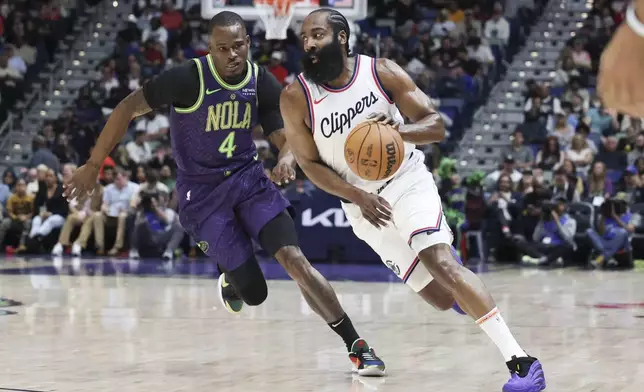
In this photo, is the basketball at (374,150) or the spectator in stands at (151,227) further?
the spectator in stands at (151,227)

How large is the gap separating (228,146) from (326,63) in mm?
901

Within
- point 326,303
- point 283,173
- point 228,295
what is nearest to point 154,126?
point 228,295

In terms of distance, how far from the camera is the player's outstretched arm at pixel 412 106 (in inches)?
219

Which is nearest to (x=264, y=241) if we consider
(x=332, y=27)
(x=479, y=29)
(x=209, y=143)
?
(x=209, y=143)

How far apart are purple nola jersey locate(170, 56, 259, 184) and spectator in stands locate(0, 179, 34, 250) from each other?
10.9 metres

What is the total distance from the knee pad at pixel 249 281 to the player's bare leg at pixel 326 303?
25 centimetres

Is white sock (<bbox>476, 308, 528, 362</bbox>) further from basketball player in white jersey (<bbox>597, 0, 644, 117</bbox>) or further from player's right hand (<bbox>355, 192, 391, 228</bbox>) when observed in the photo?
basketball player in white jersey (<bbox>597, 0, 644, 117</bbox>)

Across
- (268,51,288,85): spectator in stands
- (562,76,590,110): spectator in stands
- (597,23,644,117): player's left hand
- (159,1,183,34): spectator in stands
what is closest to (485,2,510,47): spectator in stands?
(562,76,590,110): spectator in stands

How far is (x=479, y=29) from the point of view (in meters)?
19.2

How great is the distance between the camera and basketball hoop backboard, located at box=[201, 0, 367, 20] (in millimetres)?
14281

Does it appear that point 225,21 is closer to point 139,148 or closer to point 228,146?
point 228,146

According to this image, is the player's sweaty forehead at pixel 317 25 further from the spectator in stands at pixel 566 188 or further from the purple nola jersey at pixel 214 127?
the spectator in stands at pixel 566 188

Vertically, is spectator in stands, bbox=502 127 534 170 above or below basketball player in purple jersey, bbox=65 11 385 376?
below

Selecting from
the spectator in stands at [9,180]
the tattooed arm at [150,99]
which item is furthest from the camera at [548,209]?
the tattooed arm at [150,99]
